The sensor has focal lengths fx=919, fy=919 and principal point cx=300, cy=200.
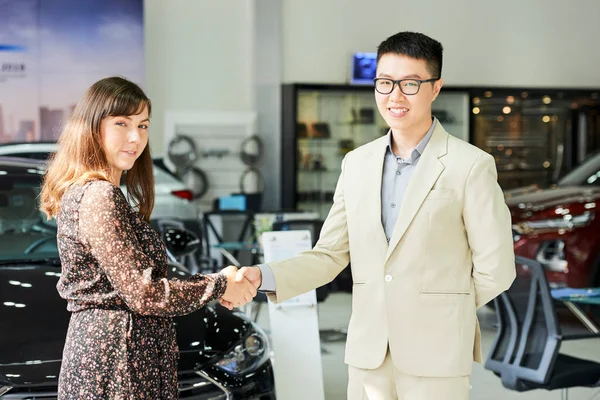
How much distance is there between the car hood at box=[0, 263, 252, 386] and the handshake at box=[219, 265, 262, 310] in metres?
0.68

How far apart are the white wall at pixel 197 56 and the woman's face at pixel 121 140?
29.1ft

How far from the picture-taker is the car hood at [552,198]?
22.7 feet

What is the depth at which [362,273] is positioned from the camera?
2.43 metres

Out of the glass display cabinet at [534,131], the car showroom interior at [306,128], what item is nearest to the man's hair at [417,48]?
the car showroom interior at [306,128]

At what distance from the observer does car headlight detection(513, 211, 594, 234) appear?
22.2 ft

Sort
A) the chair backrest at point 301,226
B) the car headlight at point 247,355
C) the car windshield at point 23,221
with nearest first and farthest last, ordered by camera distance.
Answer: the car headlight at point 247,355 → the car windshield at point 23,221 → the chair backrest at point 301,226

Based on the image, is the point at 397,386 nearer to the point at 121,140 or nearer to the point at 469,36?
the point at 121,140

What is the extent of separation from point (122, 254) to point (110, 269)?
0.15 ft

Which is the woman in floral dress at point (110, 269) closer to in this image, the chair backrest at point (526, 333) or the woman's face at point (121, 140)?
the woman's face at point (121, 140)

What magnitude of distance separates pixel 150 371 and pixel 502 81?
10.2m

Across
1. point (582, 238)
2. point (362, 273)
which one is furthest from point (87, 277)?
point (582, 238)

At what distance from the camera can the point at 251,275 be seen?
2.52m

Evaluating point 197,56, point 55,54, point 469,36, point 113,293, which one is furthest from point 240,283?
point 469,36

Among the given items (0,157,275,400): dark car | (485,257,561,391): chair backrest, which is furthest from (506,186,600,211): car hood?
(0,157,275,400): dark car
